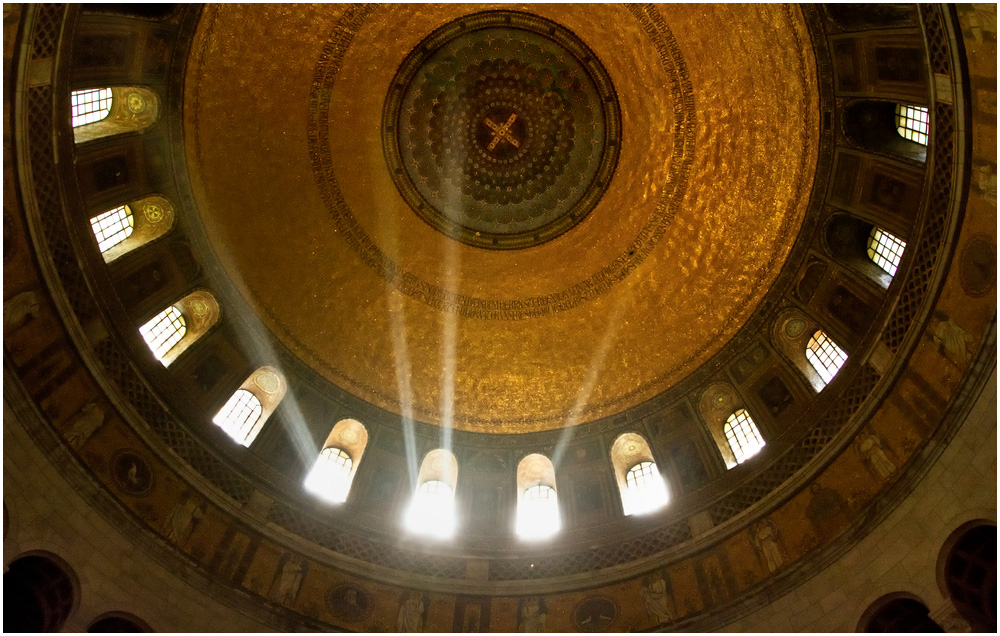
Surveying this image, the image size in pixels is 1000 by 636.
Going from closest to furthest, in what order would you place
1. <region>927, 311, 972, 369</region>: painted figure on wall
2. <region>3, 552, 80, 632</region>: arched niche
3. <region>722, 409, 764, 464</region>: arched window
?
<region>3, 552, 80, 632</region>: arched niche, <region>927, 311, 972, 369</region>: painted figure on wall, <region>722, 409, 764, 464</region>: arched window

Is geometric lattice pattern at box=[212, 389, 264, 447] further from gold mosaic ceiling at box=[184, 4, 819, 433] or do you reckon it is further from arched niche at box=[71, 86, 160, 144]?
arched niche at box=[71, 86, 160, 144]

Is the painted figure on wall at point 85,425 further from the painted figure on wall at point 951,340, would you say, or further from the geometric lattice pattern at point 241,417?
the painted figure on wall at point 951,340

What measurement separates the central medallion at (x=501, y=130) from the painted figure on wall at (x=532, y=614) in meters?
8.68

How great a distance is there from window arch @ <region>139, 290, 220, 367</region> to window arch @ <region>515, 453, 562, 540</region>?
304 inches

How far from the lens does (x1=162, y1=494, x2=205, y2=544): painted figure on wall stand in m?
13.1

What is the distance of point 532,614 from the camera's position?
14430 millimetres

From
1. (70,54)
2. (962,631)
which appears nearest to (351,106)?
(70,54)

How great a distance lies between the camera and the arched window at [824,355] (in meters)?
15.2

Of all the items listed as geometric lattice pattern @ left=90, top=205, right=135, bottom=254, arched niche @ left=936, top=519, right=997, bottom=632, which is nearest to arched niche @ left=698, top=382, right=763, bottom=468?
arched niche @ left=936, top=519, right=997, bottom=632

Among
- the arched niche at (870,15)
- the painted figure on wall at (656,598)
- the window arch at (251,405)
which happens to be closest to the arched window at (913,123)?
the arched niche at (870,15)

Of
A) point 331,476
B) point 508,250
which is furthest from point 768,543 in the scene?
point 508,250

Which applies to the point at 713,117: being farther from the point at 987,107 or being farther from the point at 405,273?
the point at 405,273

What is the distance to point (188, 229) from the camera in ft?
52.3

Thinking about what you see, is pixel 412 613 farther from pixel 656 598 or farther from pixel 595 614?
pixel 656 598
